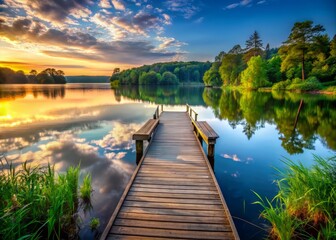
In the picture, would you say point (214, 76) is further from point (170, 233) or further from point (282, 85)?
point (170, 233)

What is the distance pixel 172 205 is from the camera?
372 cm

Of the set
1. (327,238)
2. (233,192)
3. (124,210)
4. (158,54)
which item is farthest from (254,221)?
(158,54)

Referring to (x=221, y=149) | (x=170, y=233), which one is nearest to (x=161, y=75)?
(x=221, y=149)

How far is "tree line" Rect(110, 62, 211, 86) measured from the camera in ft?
337

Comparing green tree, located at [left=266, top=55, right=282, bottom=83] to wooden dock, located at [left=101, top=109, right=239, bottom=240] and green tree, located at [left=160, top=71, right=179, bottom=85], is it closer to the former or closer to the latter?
wooden dock, located at [left=101, top=109, right=239, bottom=240]

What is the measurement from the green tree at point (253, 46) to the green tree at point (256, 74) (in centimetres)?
1429

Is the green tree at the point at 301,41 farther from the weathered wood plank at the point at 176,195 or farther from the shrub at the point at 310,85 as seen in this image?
the weathered wood plank at the point at 176,195

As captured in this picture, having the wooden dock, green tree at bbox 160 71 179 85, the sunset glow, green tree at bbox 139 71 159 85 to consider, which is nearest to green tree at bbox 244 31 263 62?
the sunset glow

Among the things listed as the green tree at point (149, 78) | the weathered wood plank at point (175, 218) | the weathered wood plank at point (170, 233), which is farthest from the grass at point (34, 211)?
the green tree at point (149, 78)

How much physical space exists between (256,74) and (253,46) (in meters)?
21.9

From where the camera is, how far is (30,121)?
15.5 metres

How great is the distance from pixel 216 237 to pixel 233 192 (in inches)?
121

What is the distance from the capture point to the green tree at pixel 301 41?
3622 centimetres

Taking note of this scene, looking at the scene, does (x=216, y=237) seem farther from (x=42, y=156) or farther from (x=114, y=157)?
(x=42, y=156)
